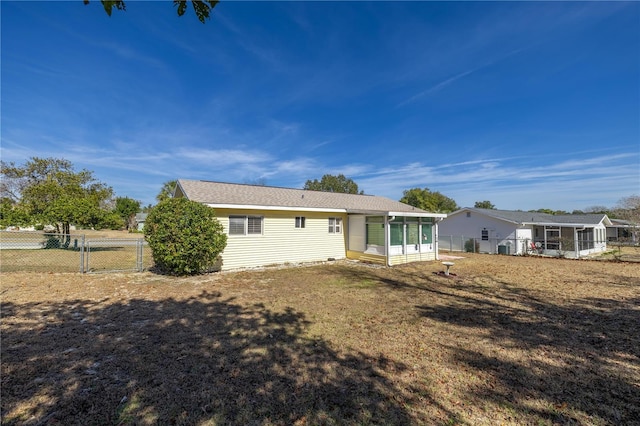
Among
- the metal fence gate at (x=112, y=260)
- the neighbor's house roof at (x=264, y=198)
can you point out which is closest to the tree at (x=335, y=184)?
the neighbor's house roof at (x=264, y=198)

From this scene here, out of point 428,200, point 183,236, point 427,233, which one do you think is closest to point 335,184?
point 428,200

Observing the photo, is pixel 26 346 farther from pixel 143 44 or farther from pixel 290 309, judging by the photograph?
pixel 143 44

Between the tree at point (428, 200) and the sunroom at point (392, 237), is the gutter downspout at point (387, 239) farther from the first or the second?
the tree at point (428, 200)

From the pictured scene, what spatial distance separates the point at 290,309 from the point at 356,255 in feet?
27.2

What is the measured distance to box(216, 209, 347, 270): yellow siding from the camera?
11195 millimetres

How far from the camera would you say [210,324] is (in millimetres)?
5203

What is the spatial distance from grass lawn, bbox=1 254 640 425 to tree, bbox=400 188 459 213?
33.6 m

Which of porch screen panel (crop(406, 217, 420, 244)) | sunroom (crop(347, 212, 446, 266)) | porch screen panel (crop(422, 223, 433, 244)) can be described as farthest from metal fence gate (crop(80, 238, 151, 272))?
porch screen panel (crop(422, 223, 433, 244))

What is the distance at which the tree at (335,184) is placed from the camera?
54906 millimetres

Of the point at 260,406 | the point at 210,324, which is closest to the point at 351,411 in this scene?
the point at 260,406

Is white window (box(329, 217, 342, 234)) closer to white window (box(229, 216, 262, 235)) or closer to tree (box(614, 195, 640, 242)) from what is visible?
white window (box(229, 216, 262, 235))

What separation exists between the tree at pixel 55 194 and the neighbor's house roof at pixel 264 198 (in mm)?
9036

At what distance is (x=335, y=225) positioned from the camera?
14414 millimetres

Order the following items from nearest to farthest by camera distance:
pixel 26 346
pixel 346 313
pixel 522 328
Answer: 1. pixel 26 346
2. pixel 522 328
3. pixel 346 313
